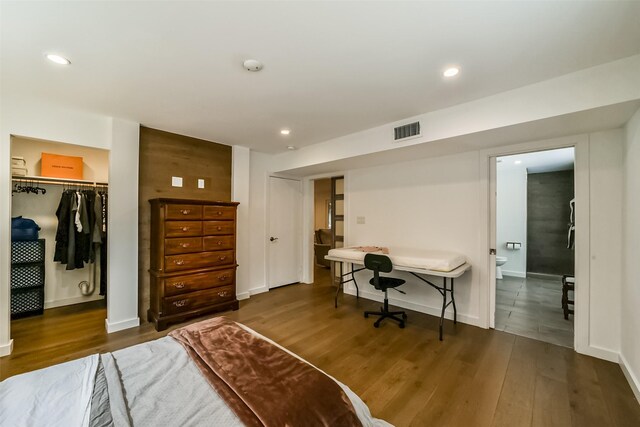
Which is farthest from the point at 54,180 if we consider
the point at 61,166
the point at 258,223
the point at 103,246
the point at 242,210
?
the point at 258,223

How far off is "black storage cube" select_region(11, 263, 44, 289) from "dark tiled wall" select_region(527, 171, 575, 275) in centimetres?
880

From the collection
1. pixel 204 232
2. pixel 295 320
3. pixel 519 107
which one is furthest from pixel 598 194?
pixel 204 232

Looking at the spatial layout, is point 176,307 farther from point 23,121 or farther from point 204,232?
point 23,121

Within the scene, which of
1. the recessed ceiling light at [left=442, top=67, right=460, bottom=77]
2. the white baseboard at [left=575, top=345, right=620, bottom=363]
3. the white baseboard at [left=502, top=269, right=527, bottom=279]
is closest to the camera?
the recessed ceiling light at [left=442, top=67, right=460, bottom=77]

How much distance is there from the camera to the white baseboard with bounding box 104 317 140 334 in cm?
302

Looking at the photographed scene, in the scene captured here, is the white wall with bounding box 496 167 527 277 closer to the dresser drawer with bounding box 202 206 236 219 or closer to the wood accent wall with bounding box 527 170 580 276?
the wood accent wall with bounding box 527 170 580 276

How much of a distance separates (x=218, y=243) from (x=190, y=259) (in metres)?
0.40

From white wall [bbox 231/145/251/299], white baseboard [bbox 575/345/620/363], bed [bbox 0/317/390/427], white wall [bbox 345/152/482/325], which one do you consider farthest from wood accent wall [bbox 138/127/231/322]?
white baseboard [bbox 575/345/620/363]

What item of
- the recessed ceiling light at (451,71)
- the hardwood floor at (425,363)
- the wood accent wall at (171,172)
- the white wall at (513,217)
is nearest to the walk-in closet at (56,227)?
the hardwood floor at (425,363)

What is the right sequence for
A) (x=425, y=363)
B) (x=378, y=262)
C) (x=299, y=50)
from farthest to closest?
(x=378, y=262) → (x=425, y=363) → (x=299, y=50)

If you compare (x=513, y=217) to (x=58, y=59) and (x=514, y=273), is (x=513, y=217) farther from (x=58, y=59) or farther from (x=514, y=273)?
(x=58, y=59)

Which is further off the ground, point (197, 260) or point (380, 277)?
point (197, 260)

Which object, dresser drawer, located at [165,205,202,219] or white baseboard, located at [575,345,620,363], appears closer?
white baseboard, located at [575,345,620,363]

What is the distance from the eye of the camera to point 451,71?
6.72 ft
